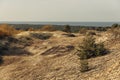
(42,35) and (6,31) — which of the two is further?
(42,35)

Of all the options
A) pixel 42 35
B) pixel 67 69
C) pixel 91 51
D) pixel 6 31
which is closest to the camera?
pixel 67 69

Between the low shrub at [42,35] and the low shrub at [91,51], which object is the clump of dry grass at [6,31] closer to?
the low shrub at [42,35]

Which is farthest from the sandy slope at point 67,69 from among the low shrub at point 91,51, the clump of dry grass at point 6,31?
the clump of dry grass at point 6,31

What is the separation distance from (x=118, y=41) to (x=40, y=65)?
5464 mm

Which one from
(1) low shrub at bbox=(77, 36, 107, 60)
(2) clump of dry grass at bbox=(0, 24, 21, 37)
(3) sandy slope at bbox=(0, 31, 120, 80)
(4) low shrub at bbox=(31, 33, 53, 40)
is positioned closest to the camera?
(3) sandy slope at bbox=(0, 31, 120, 80)

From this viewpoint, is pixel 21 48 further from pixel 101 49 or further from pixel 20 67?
pixel 101 49

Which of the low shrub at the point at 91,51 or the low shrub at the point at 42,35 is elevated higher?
the low shrub at the point at 91,51

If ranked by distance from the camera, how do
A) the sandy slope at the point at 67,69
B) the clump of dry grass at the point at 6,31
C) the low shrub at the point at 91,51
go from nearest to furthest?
the sandy slope at the point at 67,69, the low shrub at the point at 91,51, the clump of dry grass at the point at 6,31

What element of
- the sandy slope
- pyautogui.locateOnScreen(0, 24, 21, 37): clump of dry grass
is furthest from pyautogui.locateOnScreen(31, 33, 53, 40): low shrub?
the sandy slope

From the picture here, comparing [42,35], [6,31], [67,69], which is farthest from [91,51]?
[6,31]

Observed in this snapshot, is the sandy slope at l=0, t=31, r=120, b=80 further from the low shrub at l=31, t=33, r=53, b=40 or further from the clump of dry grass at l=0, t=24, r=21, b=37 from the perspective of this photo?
the low shrub at l=31, t=33, r=53, b=40

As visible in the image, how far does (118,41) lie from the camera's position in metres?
18.3

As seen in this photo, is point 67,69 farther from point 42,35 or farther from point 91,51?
point 42,35

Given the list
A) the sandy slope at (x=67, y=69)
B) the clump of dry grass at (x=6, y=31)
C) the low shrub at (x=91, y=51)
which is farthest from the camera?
the clump of dry grass at (x=6, y=31)
